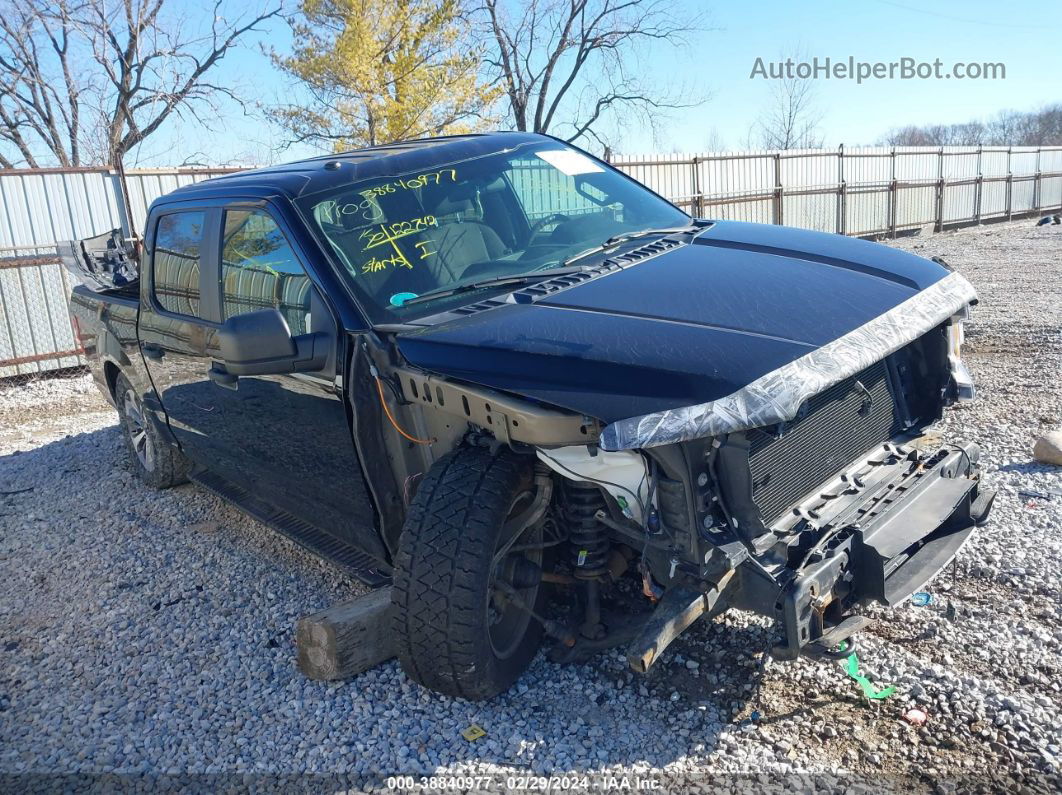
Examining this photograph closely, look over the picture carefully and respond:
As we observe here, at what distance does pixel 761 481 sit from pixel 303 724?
1.88m

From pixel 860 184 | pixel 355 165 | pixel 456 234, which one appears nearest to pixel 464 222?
pixel 456 234

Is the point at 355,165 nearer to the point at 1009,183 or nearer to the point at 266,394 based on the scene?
the point at 266,394

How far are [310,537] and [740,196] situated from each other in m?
16.4

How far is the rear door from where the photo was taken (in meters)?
3.35

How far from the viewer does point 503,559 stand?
305cm

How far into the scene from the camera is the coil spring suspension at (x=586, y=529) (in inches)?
115

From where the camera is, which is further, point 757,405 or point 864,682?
point 864,682

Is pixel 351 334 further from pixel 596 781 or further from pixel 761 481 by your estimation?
pixel 596 781

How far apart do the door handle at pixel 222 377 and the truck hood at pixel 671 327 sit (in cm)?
131

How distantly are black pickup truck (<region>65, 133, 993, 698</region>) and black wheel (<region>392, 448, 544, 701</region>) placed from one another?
0.01 metres

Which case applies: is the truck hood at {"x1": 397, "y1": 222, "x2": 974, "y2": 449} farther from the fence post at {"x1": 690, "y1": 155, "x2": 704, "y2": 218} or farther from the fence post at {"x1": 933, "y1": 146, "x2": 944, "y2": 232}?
the fence post at {"x1": 933, "y1": 146, "x2": 944, "y2": 232}

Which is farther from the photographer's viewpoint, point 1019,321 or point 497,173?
point 1019,321

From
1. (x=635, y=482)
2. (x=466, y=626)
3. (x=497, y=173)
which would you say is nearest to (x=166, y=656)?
(x=466, y=626)

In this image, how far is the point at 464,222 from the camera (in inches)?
143
